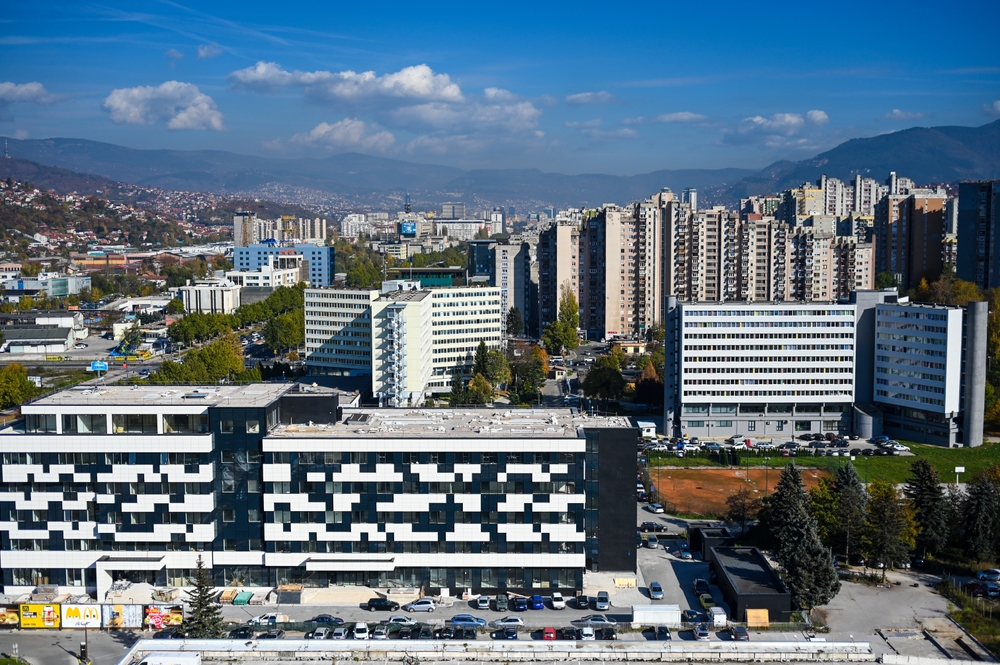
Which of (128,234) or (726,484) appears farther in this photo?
(128,234)

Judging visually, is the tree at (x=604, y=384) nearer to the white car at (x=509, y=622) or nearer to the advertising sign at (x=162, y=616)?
the white car at (x=509, y=622)

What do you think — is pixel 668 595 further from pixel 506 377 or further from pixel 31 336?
pixel 31 336

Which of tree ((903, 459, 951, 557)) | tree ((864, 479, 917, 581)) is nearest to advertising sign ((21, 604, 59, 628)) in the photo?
tree ((864, 479, 917, 581))

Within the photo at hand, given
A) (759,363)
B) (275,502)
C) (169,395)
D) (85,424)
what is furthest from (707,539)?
(759,363)

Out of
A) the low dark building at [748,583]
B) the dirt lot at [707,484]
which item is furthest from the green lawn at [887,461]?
the low dark building at [748,583]

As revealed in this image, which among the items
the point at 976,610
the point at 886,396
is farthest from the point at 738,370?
the point at 976,610

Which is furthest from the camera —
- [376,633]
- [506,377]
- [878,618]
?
[506,377]
